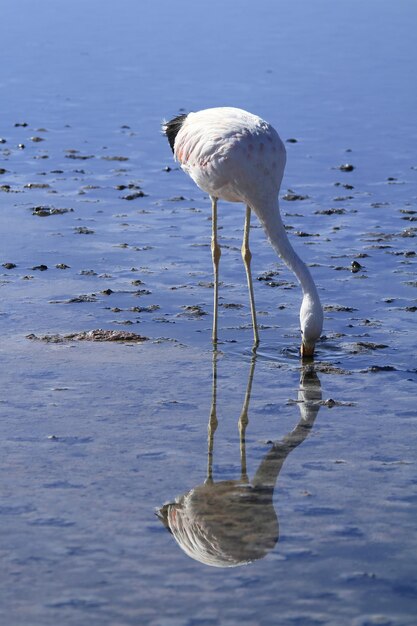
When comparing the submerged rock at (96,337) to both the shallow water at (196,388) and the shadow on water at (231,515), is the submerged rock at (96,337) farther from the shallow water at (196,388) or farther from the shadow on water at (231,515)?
the shadow on water at (231,515)

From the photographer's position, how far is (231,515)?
6215 mm

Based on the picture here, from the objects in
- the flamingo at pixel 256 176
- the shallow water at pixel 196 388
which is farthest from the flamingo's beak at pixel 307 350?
the shallow water at pixel 196 388

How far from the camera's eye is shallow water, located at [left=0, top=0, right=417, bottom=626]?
18.1ft

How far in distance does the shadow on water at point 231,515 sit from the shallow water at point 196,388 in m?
0.01

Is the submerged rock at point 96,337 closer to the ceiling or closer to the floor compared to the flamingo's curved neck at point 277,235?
closer to the floor

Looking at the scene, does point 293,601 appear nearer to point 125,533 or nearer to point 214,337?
point 125,533

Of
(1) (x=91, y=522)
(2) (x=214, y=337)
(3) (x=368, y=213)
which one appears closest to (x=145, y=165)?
(3) (x=368, y=213)

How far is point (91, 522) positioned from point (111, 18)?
80.0 ft

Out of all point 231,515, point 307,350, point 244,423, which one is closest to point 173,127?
point 307,350

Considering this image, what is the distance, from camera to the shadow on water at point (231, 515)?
5.79 m

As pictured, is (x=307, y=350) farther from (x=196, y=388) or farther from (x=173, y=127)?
(x=173, y=127)

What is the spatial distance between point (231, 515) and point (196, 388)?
1.86 metres

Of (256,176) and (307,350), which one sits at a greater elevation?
(256,176)

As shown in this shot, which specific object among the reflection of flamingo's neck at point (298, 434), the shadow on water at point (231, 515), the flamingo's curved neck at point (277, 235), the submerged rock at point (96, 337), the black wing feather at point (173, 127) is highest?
the black wing feather at point (173, 127)
